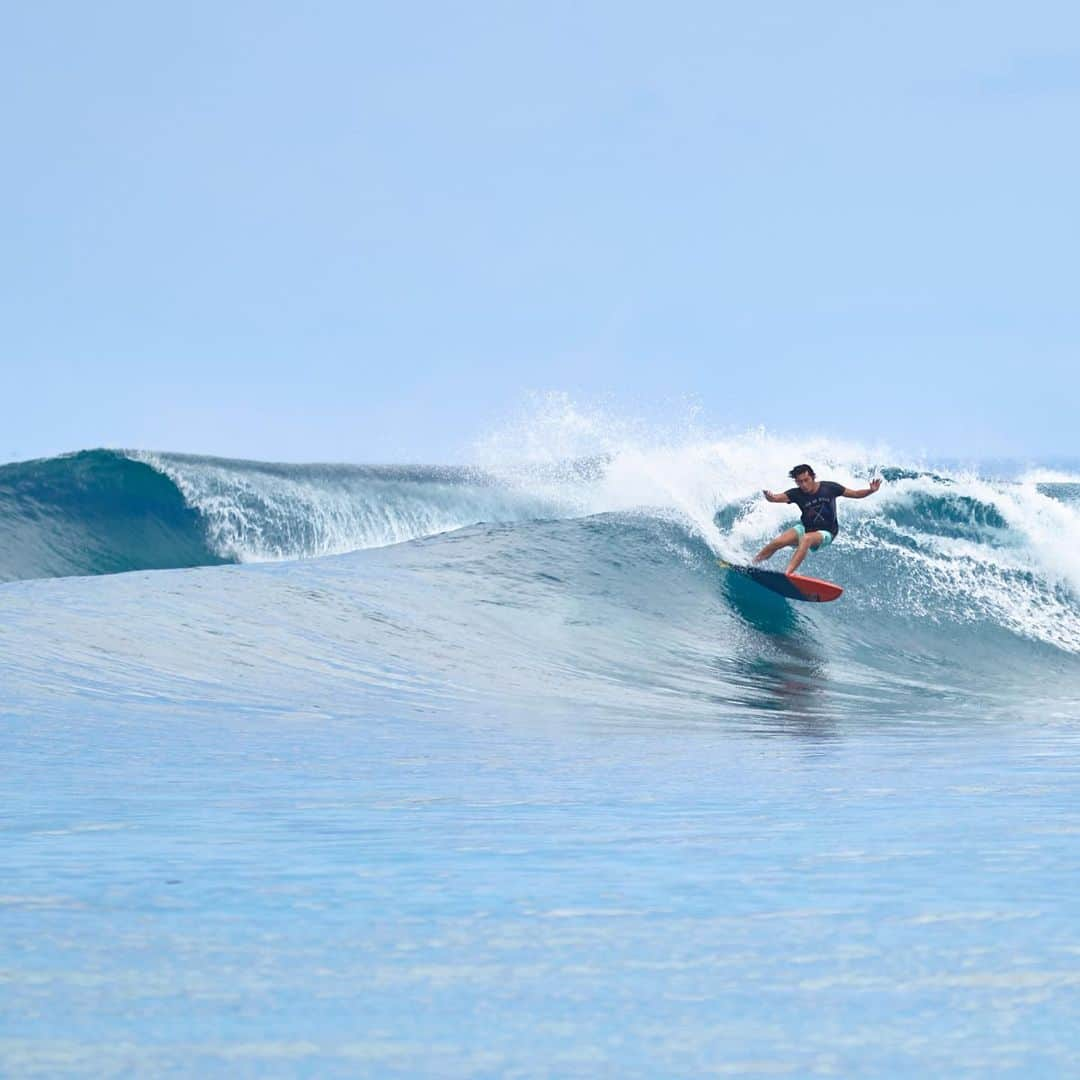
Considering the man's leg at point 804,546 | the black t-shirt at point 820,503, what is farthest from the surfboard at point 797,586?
the black t-shirt at point 820,503

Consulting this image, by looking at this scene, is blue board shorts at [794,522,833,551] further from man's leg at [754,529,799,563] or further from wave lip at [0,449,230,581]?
wave lip at [0,449,230,581]

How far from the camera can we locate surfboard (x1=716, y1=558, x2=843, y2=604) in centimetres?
1673

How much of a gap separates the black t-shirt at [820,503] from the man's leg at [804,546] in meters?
0.10

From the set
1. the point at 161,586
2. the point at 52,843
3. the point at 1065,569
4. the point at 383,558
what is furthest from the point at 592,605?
the point at 52,843

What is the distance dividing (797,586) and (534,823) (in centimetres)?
1094

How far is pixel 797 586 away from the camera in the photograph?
16812 millimetres

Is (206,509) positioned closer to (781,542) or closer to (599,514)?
(599,514)

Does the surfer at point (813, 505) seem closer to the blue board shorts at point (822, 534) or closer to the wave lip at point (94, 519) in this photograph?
the blue board shorts at point (822, 534)

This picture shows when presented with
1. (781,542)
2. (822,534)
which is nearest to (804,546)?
(822,534)

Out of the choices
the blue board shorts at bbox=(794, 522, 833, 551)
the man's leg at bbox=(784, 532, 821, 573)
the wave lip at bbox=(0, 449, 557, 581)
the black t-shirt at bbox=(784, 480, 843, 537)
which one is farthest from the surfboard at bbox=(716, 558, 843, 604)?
the wave lip at bbox=(0, 449, 557, 581)

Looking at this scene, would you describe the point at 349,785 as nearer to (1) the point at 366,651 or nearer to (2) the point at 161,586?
(1) the point at 366,651

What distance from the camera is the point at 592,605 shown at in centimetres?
1664

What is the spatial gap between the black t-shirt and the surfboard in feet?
1.90

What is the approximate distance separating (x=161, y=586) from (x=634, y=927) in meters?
11.6
